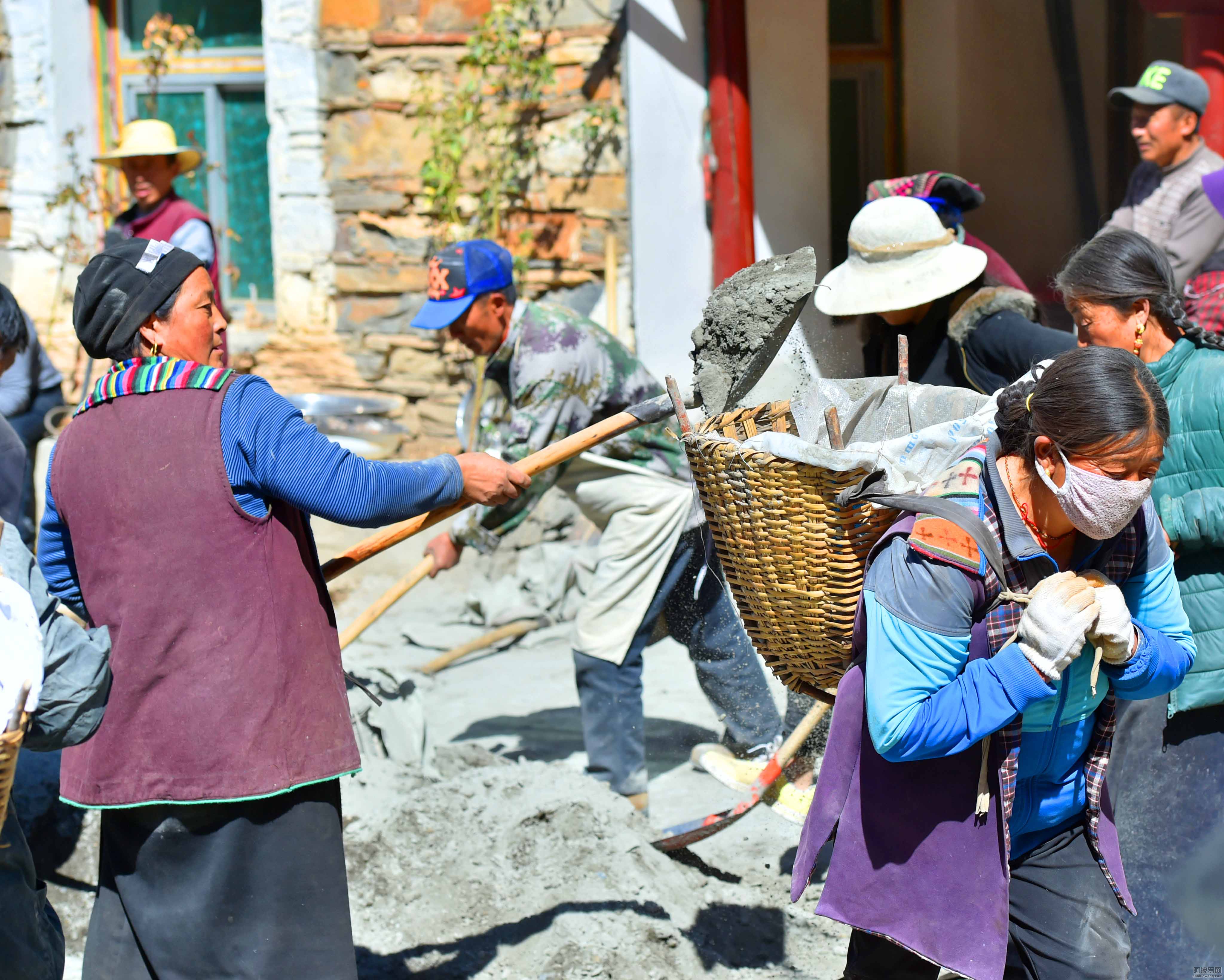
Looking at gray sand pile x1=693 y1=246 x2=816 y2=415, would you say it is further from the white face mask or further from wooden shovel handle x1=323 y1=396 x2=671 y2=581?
the white face mask

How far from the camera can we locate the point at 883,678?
2.09m

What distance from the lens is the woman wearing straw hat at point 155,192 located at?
230 inches

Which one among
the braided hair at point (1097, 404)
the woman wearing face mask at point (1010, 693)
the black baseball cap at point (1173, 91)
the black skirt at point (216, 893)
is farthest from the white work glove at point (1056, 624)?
the black baseball cap at point (1173, 91)

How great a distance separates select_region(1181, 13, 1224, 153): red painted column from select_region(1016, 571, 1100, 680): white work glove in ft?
13.6

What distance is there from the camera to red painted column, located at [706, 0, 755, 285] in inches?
258

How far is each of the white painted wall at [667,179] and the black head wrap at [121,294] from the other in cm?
427

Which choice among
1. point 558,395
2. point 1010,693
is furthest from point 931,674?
point 558,395

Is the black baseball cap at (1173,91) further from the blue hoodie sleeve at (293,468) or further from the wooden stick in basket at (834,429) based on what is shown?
the blue hoodie sleeve at (293,468)

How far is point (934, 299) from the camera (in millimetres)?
3605

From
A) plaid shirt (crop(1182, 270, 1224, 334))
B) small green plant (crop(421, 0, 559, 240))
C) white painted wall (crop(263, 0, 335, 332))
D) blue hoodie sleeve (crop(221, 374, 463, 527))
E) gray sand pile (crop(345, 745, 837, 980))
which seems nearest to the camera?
blue hoodie sleeve (crop(221, 374, 463, 527))

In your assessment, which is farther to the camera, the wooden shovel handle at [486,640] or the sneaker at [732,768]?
the wooden shovel handle at [486,640]

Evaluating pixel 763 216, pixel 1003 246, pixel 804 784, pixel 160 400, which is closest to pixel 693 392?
pixel 160 400

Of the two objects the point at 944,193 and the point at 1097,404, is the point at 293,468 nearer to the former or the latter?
the point at 1097,404

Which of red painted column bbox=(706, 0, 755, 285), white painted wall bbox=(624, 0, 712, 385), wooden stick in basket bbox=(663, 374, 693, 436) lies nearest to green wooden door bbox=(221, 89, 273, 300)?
white painted wall bbox=(624, 0, 712, 385)
